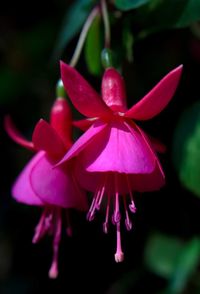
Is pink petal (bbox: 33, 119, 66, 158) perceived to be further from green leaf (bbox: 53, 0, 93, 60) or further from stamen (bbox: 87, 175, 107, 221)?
green leaf (bbox: 53, 0, 93, 60)

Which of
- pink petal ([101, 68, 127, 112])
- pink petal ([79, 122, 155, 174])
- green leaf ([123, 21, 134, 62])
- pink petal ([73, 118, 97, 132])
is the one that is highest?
green leaf ([123, 21, 134, 62])

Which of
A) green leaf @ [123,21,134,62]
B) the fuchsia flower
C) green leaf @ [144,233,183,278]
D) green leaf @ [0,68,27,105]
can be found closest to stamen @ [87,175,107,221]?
the fuchsia flower

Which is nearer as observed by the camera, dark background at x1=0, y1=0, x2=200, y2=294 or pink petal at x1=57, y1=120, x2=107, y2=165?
pink petal at x1=57, y1=120, x2=107, y2=165

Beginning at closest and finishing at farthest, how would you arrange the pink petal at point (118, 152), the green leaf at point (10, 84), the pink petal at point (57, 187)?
1. the pink petal at point (118, 152)
2. the pink petal at point (57, 187)
3. the green leaf at point (10, 84)

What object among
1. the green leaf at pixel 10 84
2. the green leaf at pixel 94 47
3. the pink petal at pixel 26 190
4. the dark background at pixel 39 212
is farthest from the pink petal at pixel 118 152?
the green leaf at pixel 10 84

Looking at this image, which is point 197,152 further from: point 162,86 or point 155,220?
point 155,220

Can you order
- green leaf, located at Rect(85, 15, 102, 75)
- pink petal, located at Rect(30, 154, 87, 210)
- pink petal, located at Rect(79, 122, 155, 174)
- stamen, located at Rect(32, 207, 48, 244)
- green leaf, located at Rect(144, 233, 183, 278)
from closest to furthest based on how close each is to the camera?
pink petal, located at Rect(79, 122, 155, 174), pink petal, located at Rect(30, 154, 87, 210), stamen, located at Rect(32, 207, 48, 244), green leaf, located at Rect(85, 15, 102, 75), green leaf, located at Rect(144, 233, 183, 278)

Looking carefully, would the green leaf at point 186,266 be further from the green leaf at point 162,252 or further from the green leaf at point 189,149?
→ the green leaf at point 189,149
